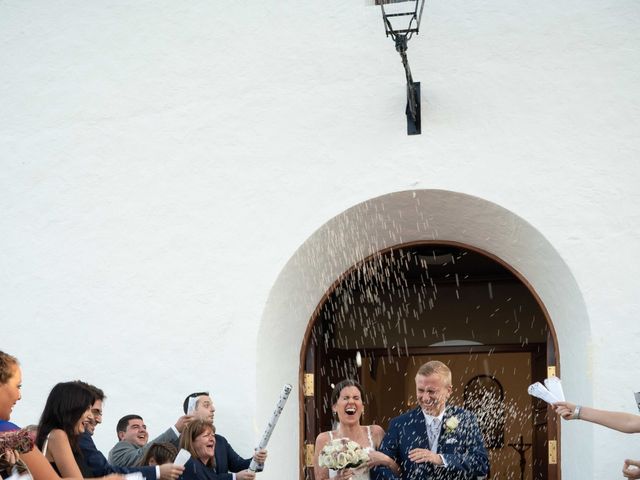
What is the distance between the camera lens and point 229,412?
22.4 ft

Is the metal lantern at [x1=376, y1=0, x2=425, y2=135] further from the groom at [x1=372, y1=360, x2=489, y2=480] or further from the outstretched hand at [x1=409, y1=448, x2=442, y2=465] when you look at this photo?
the outstretched hand at [x1=409, y1=448, x2=442, y2=465]

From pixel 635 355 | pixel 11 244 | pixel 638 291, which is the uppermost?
pixel 11 244

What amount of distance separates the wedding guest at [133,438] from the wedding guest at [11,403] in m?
2.10

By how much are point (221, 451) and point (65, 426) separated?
1941 mm

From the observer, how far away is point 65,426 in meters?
4.77

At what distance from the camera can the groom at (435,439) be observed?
593 centimetres

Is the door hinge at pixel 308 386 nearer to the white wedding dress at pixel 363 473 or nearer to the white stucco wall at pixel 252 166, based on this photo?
the white stucco wall at pixel 252 166

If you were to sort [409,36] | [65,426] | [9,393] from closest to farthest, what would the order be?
[9,393] < [65,426] < [409,36]

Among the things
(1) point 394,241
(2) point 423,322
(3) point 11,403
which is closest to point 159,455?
(3) point 11,403

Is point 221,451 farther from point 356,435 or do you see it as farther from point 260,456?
point 356,435

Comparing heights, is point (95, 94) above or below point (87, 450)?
above

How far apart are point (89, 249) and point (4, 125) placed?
127 cm

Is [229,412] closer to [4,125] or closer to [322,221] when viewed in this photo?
[322,221]

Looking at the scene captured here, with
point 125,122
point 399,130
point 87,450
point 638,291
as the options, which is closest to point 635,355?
point 638,291
